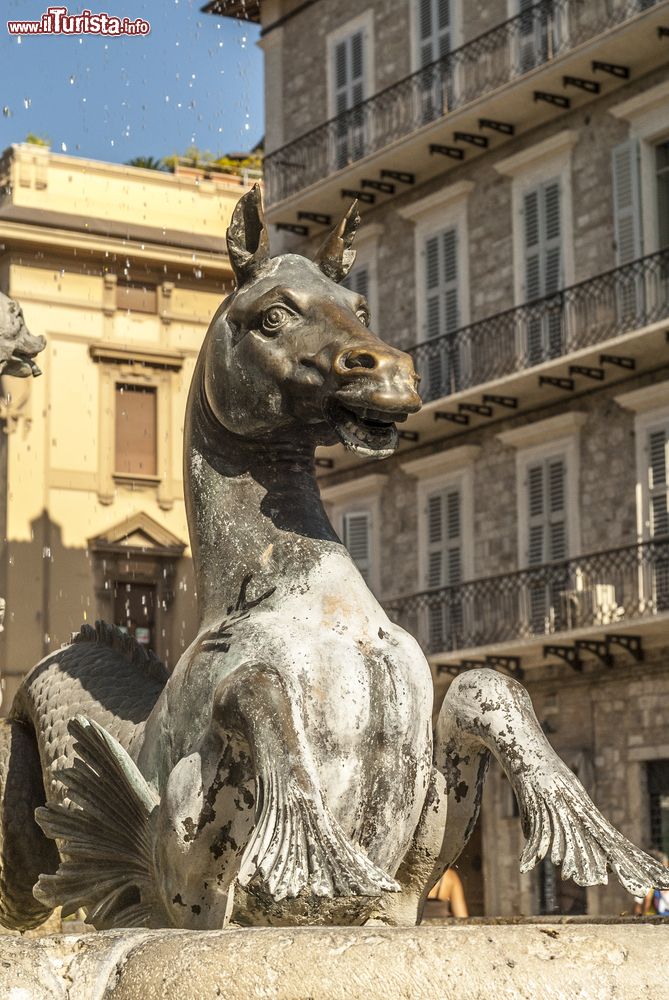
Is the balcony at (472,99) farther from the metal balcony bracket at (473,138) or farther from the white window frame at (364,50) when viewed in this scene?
the white window frame at (364,50)

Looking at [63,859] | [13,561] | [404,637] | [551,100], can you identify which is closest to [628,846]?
[404,637]

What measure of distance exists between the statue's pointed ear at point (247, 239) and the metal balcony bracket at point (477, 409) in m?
23.0

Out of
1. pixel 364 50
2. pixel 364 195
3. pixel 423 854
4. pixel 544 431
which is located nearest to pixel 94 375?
pixel 364 195

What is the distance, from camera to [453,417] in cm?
2748

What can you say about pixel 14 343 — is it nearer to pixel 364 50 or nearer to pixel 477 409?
pixel 477 409

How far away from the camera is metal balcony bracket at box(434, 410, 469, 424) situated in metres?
27.4

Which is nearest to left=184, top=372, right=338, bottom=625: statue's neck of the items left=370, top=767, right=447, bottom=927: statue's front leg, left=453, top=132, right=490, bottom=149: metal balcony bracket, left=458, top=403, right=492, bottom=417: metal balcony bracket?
left=370, top=767, right=447, bottom=927: statue's front leg

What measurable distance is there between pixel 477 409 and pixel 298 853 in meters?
24.1

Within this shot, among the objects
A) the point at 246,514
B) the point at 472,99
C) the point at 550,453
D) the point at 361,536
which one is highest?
→ the point at 472,99

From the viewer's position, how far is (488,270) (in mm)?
27844

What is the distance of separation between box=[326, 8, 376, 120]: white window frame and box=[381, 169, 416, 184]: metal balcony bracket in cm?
171

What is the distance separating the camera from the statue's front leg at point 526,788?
3.44m

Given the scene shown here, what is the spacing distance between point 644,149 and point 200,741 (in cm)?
2260

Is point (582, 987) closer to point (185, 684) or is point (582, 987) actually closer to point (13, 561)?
point (185, 684)
